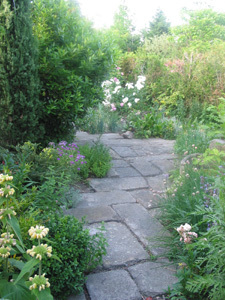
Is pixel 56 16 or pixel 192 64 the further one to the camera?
pixel 192 64

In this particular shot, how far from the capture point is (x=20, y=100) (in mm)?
3797

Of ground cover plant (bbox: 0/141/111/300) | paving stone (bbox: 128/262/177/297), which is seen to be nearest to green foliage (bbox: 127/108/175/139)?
ground cover plant (bbox: 0/141/111/300)

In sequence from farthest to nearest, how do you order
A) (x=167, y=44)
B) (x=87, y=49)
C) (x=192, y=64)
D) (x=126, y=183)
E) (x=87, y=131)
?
1. (x=167, y=44)
2. (x=192, y=64)
3. (x=87, y=131)
4. (x=87, y=49)
5. (x=126, y=183)

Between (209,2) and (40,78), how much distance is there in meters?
25.6

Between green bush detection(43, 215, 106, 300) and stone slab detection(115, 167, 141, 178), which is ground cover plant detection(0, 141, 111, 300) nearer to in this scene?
green bush detection(43, 215, 106, 300)

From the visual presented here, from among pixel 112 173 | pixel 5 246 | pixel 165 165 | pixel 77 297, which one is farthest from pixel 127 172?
pixel 5 246

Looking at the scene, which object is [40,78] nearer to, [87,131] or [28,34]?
[28,34]

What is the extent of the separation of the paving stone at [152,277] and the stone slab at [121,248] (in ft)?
0.33

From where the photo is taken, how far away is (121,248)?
243 cm

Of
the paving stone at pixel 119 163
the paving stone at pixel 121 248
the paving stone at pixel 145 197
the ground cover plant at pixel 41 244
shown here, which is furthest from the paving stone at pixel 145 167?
the paving stone at pixel 121 248

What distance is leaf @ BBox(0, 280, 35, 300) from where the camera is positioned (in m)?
1.23

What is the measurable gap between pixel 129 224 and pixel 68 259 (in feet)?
3.34

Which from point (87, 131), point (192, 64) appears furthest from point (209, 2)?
point (87, 131)

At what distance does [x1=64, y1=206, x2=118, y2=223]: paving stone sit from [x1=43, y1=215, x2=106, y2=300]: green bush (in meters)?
0.76
